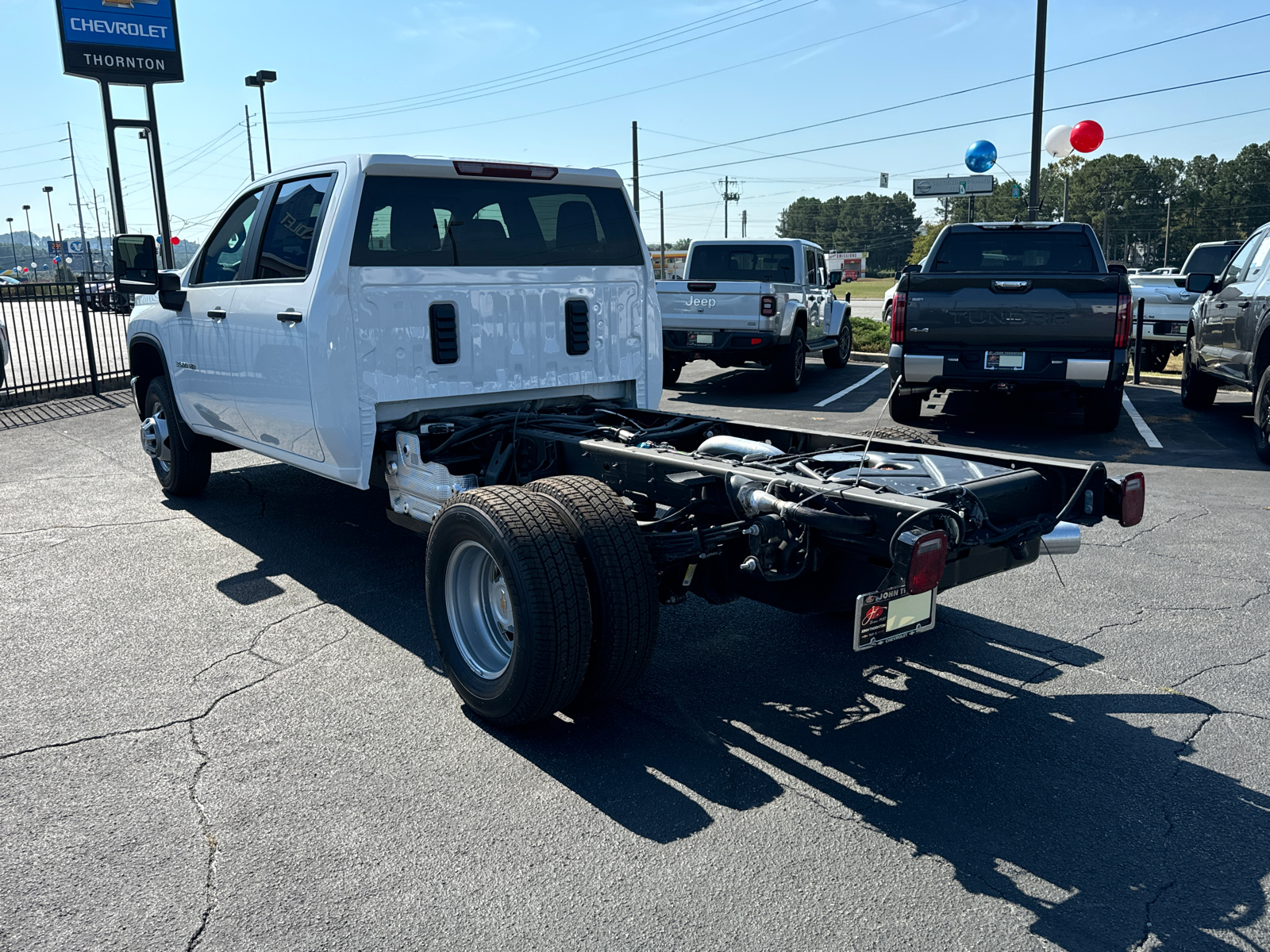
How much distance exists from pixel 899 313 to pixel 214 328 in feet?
20.2

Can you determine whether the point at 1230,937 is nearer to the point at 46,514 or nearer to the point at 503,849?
the point at 503,849

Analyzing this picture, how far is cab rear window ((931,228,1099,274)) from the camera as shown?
405 inches

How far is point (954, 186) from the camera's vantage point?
22.5 metres

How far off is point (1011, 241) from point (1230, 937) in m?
9.13

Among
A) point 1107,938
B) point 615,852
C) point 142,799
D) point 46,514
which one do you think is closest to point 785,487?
point 615,852

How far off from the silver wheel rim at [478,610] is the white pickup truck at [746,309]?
8609 mm

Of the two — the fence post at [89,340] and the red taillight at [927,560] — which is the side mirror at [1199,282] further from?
the fence post at [89,340]

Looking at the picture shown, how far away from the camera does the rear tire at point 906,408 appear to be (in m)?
10.3

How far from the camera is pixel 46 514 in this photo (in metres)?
6.97

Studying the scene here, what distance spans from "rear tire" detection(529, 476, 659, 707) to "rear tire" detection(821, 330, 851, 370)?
1311cm

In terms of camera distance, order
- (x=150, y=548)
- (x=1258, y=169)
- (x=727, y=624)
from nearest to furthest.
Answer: (x=727, y=624)
(x=150, y=548)
(x=1258, y=169)

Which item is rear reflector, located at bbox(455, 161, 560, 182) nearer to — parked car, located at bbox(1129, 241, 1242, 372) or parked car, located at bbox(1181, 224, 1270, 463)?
parked car, located at bbox(1181, 224, 1270, 463)

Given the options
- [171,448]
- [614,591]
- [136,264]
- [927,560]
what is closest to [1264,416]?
[927,560]

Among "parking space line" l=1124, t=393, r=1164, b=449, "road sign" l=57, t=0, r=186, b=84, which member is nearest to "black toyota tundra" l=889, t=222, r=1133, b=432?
"parking space line" l=1124, t=393, r=1164, b=449
